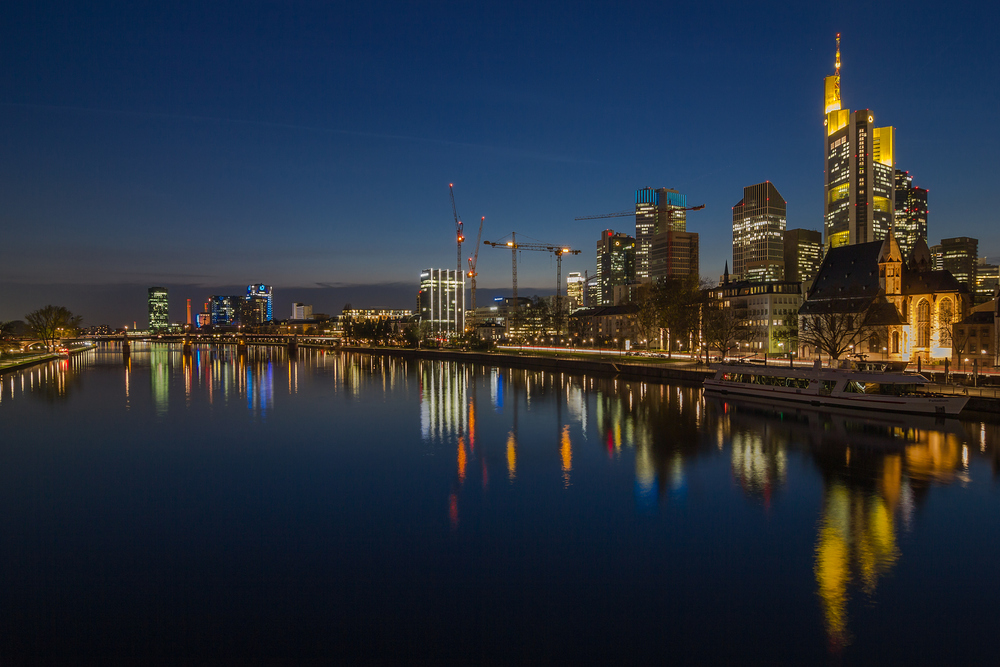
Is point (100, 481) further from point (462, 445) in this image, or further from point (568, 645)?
point (568, 645)

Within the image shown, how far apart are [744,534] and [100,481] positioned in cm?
2034

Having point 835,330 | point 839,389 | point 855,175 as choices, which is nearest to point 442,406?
point 839,389

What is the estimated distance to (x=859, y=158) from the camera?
524ft

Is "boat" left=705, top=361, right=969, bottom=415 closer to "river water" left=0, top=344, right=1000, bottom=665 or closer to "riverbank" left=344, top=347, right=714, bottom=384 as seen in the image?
"river water" left=0, top=344, right=1000, bottom=665

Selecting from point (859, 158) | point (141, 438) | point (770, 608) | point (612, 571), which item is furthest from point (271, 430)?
point (859, 158)

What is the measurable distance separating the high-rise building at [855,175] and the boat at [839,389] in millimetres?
139987

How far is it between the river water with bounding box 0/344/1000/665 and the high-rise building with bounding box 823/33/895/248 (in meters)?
154

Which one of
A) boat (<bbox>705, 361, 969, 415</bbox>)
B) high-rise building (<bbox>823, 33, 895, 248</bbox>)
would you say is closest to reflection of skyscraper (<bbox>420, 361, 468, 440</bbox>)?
boat (<bbox>705, 361, 969, 415</bbox>)

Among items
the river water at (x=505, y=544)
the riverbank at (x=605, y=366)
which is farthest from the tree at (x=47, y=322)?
the river water at (x=505, y=544)

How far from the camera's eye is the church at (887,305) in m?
66.4

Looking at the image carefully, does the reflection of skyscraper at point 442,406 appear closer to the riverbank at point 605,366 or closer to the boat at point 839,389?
the riverbank at point 605,366

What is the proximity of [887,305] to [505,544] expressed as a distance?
71752 millimetres

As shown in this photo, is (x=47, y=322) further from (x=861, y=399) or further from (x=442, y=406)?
(x=861, y=399)

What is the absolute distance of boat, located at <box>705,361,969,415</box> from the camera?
3142 centimetres
